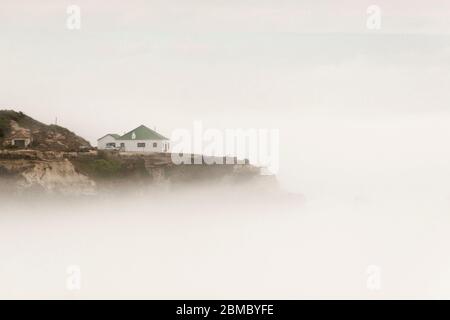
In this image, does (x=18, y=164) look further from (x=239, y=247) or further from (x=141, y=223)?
(x=239, y=247)

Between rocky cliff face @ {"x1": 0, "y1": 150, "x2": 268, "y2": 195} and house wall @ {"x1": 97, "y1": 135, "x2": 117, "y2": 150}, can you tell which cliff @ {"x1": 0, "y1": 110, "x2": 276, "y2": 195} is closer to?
rocky cliff face @ {"x1": 0, "y1": 150, "x2": 268, "y2": 195}

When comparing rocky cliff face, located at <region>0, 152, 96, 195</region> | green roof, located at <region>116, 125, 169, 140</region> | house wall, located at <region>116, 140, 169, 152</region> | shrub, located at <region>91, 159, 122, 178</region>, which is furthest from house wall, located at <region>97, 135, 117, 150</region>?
rocky cliff face, located at <region>0, 152, 96, 195</region>

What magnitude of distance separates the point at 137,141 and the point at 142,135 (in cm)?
72

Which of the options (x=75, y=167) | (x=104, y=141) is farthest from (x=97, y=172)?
(x=104, y=141)

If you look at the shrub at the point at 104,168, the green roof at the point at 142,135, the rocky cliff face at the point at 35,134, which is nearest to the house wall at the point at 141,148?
the green roof at the point at 142,135

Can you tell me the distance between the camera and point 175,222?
6062cm

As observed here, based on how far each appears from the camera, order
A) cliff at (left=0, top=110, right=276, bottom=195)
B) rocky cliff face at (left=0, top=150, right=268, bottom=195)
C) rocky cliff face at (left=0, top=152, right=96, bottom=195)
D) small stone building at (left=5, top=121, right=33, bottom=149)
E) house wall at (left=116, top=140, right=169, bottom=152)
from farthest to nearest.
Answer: house wall at (left=116, top=140, right=169, bottom=152)
small stone building at (left=5, top=121, right=33, bottom=149)
cliff at (left=0, top=110, right=276, bottom=195)
rocky cliff face at (left=0, top=150, right=268, bottom=195)
rocky cliff face at (left=0, top=152, right=96, bottom=195)

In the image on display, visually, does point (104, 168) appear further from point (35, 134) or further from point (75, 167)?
point (35, 134)

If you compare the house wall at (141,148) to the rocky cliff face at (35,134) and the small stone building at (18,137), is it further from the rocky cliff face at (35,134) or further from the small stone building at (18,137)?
the small stone building at (18,137)

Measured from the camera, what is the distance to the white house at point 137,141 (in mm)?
60906

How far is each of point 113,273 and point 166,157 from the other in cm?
1339

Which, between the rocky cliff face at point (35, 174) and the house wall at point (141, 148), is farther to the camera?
the house wall at point (141, 148)

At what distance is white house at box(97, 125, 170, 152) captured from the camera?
60.9m

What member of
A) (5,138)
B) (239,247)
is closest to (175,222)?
(239,247)
